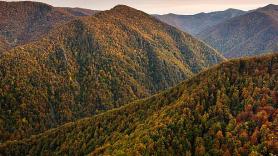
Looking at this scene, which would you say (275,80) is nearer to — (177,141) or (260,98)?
(260,98)

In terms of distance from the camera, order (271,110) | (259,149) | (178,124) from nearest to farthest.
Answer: (259,149), (271,110), (178,124)

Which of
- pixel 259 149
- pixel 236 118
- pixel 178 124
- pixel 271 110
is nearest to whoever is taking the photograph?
pixel 259 149

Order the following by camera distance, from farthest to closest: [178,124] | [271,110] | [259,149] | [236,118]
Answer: [178,124] < [236,118] < [271,110] < [259,149]

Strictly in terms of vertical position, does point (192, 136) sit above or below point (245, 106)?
below

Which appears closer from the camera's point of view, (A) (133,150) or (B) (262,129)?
(B) (262,129)

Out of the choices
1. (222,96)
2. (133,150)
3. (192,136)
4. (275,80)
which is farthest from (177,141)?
(275,80)

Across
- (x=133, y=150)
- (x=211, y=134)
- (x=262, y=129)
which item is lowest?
(x=133, y=150)

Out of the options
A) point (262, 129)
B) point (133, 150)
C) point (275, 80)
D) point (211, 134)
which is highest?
point (275, 80)

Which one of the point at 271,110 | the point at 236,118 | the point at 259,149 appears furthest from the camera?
the point at 236,118

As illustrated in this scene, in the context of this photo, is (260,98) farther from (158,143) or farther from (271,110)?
(158,143)

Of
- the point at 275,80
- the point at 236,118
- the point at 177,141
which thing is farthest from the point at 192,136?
the point at 275,80
